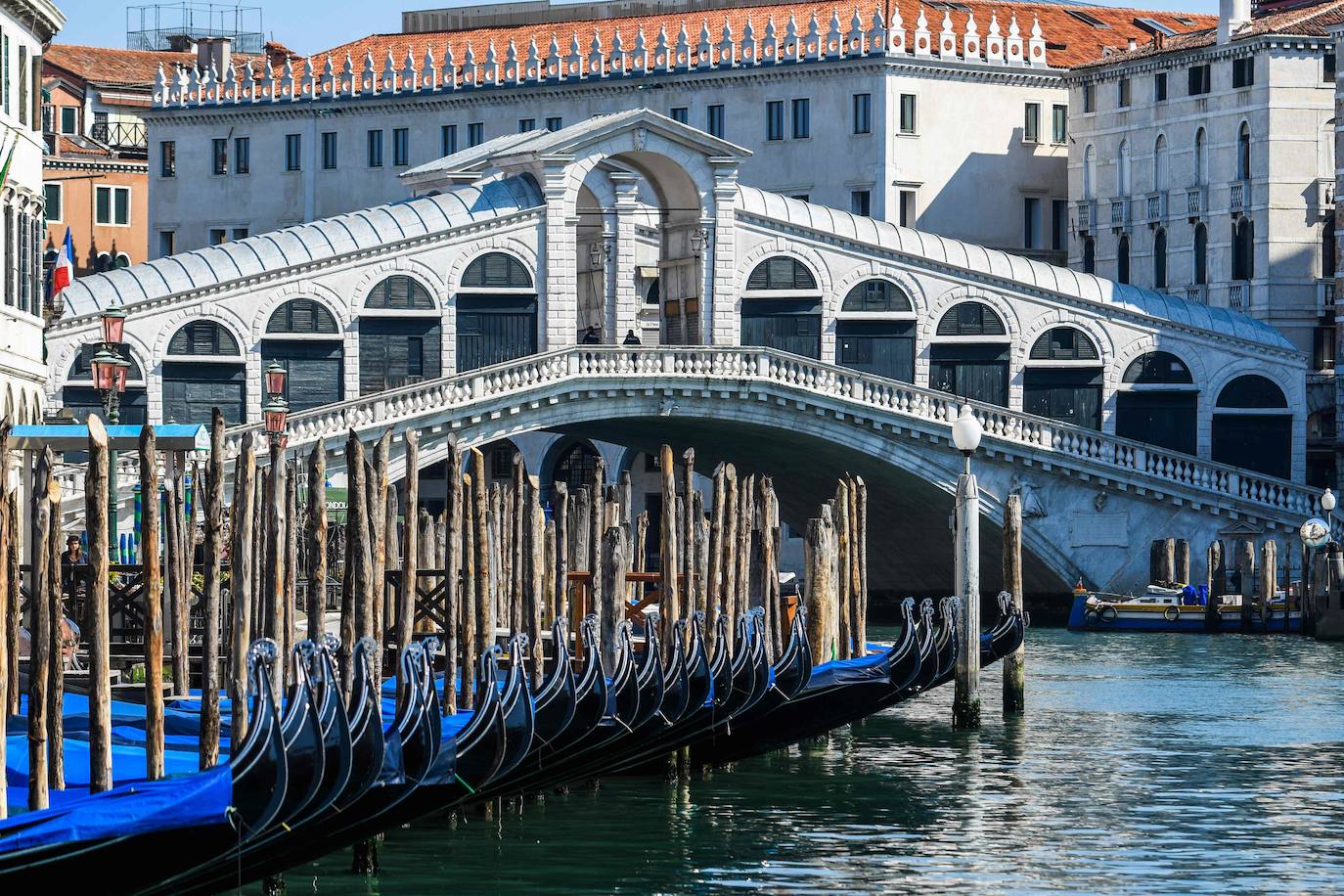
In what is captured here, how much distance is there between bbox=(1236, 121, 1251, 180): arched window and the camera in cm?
4796

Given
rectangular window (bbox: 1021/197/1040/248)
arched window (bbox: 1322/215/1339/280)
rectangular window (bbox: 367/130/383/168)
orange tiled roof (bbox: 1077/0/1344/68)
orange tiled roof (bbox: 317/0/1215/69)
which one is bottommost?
arched window (bbox: 1322/215/1339/280)

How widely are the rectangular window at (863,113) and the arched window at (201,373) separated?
13.5 meters

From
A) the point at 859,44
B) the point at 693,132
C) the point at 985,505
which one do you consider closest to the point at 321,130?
the point at 859,44

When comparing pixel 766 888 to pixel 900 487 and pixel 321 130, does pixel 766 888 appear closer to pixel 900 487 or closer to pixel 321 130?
pixel 900 487

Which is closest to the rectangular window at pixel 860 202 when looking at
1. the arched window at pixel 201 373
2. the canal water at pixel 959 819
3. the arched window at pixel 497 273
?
the arched window at pixel 497 273

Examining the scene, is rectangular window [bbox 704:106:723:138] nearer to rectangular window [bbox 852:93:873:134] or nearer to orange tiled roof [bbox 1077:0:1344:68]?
rectangular window [bbox 852:93:873:134]

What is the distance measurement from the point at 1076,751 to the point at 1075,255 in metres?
28.1

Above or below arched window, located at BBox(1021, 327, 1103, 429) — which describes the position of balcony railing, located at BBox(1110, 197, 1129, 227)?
above

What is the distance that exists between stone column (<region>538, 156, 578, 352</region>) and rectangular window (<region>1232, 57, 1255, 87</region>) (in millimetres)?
11798

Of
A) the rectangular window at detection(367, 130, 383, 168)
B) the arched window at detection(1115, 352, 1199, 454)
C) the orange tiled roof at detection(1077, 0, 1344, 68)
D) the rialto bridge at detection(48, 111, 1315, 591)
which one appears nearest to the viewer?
the rialto bridge at detection(48, 111, 1315, 591)

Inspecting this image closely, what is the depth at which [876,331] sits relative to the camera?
44.0 metres

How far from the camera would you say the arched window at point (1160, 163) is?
49.6 meters

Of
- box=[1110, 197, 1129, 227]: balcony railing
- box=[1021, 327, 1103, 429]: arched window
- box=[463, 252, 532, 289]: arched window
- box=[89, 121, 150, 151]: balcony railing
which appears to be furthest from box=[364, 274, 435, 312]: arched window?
box=[89, 121, 150, 151]: balcony railing

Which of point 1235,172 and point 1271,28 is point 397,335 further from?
point 1271,28
